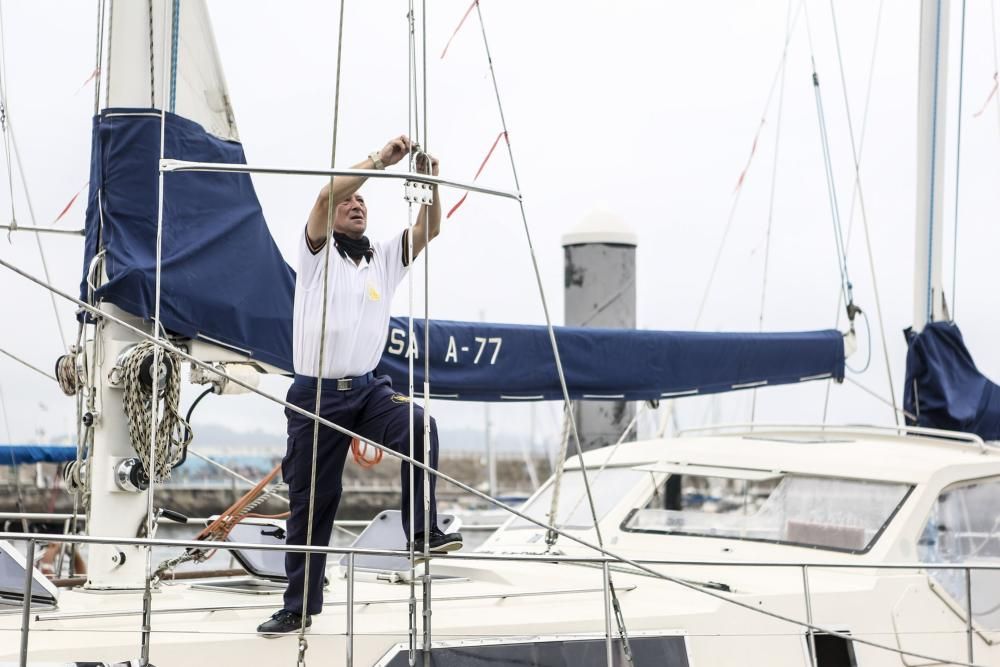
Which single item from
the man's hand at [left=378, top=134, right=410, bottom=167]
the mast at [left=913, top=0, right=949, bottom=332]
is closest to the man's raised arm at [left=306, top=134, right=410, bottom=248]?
the man's hand at [left=378, top=134, right=410, bottom=167]

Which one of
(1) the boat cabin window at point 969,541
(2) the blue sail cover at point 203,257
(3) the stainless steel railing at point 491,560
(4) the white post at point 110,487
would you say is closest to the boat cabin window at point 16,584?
(3) the stainless steel railing at point 491,560

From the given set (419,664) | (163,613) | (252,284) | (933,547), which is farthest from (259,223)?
(933,547)

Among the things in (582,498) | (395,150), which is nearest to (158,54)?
(395,150)

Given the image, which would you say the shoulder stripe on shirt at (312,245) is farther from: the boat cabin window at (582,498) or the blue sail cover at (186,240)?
the boat cabin window at (582,498)

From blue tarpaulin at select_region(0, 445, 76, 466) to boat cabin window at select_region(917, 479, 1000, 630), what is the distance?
6.36 metres

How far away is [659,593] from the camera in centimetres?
483

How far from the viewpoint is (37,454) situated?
9.58 metres

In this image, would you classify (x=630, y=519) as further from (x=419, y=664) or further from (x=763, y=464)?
(x=419, y=664)

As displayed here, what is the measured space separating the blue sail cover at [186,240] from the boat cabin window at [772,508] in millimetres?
2118

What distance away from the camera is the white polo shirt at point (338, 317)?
4094 millimetres

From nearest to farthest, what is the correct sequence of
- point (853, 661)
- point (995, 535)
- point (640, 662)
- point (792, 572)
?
point (640, 662) → point (853, 661) → point (792, 572) → point (995, 535)

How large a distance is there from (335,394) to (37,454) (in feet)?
20.5

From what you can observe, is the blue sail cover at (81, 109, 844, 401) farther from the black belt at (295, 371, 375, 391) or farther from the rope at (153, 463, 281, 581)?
the black belt at (295, 371, 375, 391)

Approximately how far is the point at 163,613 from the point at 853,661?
252 cm
